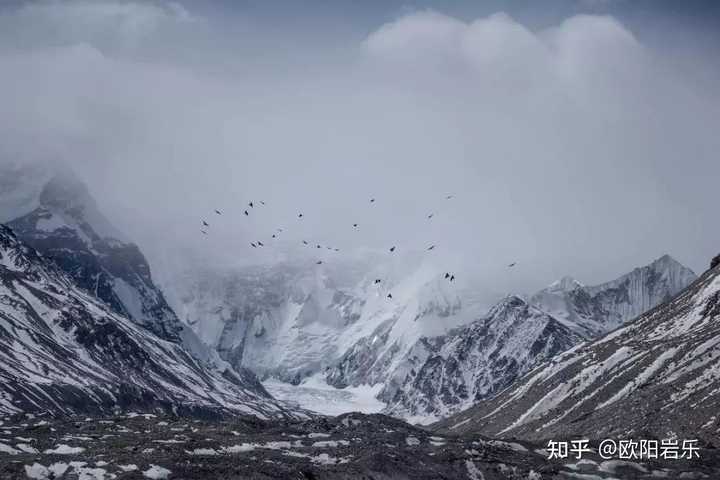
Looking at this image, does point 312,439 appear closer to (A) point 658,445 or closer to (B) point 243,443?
(B) point 243,443

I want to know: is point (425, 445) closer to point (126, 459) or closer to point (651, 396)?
point (126, 459)

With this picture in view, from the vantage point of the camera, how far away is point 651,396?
197 metres

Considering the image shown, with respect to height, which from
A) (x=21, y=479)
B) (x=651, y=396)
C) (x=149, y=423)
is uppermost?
(x=651, y=396)

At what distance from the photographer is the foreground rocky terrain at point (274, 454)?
11550cm

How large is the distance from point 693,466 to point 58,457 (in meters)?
84.3

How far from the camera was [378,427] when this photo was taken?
158875mm

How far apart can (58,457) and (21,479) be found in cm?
974

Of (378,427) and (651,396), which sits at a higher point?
(651,396)

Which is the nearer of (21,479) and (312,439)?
(21,479)

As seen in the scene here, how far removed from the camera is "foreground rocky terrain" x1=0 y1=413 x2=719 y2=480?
115500 mm

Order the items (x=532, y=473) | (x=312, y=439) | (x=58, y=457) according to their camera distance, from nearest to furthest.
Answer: (x=58, y=457) → (x=532, y=473) → (x=312, y=439)

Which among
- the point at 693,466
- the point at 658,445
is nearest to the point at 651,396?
the point at 658,445

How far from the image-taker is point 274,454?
131 meters

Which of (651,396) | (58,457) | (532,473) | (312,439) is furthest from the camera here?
(651,396)
